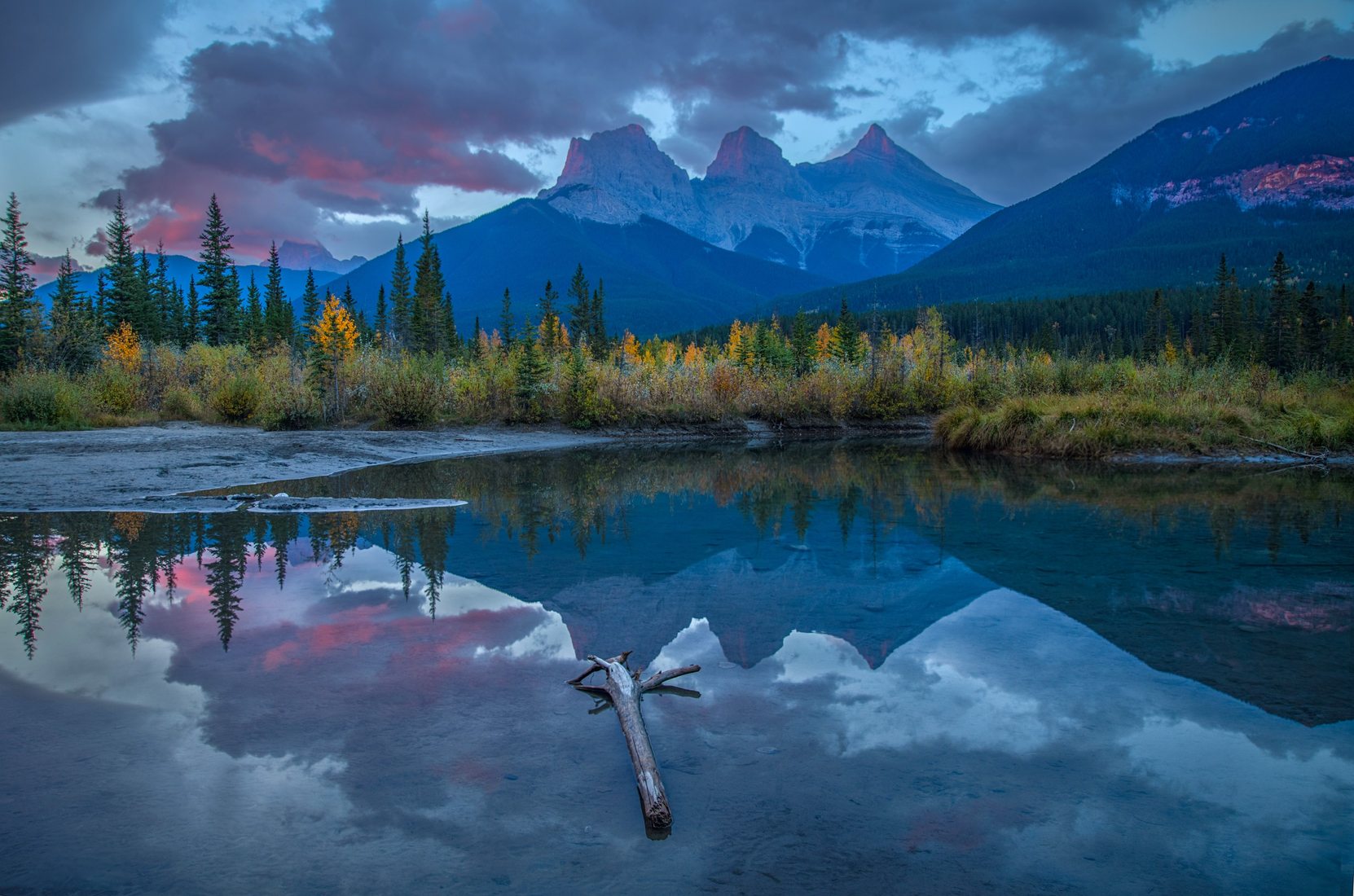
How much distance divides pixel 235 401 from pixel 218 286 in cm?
3752

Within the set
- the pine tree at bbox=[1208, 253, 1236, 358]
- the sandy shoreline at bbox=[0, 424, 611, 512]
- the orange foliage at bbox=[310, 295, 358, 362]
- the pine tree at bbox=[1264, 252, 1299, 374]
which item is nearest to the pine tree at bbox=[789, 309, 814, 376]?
the sandy shoreline at bbox=[0, 424, 611, 512]

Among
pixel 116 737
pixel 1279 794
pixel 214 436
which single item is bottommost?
pixel 1279 794

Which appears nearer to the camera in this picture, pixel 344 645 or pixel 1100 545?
pixel 344 645

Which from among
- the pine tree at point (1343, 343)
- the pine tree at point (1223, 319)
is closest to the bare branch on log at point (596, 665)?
the pine tree at point (1343, 343)

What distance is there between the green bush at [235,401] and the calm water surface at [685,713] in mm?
13935

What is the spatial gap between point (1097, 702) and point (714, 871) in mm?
3166

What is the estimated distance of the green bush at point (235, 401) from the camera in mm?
22766

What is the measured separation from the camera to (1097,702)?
4.94 meters

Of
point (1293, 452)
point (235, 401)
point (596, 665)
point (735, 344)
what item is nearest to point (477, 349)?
point (735, 344)

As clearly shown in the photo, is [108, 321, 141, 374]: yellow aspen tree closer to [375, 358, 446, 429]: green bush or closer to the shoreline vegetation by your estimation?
the shoreline vegetation

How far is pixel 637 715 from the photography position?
4.31 meters

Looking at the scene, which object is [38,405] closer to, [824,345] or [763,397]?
[763,397]

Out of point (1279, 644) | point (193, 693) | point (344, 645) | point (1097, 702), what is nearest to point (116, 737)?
point (193, 693)

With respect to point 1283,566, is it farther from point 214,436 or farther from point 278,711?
point 214,436
